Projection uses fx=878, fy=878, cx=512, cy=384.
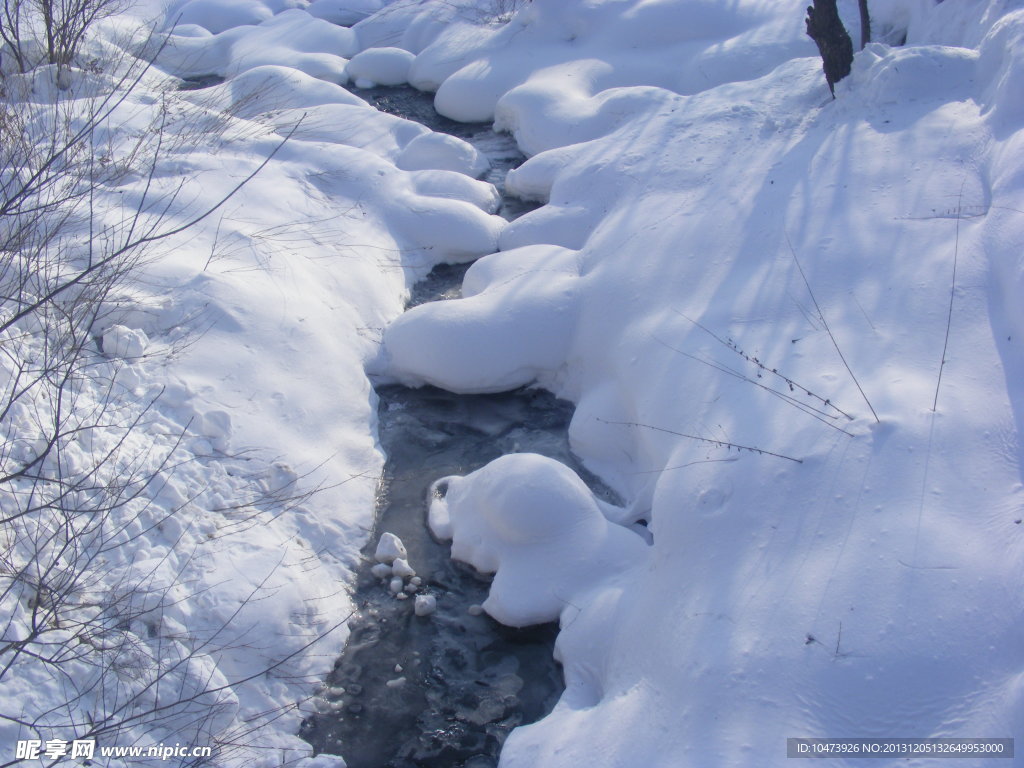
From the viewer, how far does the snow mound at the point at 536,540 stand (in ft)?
13.6

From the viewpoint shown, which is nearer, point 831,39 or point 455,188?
point 831,39

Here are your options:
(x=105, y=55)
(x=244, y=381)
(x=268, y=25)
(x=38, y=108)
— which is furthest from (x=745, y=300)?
(x=268, y=25)

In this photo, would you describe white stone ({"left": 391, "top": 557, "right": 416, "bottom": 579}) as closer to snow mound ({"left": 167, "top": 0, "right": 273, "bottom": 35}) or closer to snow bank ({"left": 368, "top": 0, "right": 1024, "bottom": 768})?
snow bank ({"left": 368, "top": 0, "right": 1024, "bottom": 768})

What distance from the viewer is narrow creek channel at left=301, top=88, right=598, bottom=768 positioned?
3.70 meters

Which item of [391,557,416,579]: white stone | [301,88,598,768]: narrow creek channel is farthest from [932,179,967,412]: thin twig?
[391,557,416,579]: white stone

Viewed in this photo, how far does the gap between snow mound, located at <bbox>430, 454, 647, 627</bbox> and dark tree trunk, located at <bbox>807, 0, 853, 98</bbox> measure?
396 centimetres

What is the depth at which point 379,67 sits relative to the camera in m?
9.99

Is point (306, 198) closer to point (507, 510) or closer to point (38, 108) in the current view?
point (38, 108)

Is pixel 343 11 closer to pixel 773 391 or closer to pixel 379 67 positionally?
pixel 379 67

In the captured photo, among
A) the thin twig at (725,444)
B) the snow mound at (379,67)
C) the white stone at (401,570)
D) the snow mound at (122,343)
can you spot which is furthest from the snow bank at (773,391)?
the snow mound at (379,67)

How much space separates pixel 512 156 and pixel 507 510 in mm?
4950

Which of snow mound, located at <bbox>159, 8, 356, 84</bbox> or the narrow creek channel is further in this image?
snow mound, located at <bbox>159, 8, 356, 84</bbox>

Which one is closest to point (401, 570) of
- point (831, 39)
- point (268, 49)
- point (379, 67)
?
point (831, 39)

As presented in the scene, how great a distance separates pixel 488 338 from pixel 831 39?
3434mm
